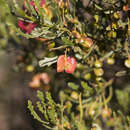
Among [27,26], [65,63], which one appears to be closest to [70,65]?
[65,63]

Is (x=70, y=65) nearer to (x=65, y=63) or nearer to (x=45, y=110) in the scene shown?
(x=65, y=63)

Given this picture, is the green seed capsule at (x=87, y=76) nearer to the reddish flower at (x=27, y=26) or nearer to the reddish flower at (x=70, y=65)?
the reddish flower at (x=70, y=65)

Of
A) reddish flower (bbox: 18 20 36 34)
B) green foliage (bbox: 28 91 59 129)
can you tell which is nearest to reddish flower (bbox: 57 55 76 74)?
green foliage (bbox: 28 91 59 129)

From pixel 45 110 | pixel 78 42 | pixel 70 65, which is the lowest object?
pixel 45 110

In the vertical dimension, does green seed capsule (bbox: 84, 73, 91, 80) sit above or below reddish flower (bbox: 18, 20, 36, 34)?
below

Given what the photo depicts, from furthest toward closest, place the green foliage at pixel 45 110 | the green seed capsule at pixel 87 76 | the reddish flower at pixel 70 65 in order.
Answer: the green seed capsule at pixel 87 76 → the reddish flower at pixel 70 65 → the green foliage at pixel 45 110

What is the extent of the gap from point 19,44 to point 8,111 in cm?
230

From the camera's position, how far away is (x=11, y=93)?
4.03m

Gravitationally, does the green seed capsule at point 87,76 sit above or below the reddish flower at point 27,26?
below

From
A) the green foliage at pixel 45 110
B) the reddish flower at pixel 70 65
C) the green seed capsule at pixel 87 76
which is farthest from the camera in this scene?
the green seed capsule at pixel 87 76

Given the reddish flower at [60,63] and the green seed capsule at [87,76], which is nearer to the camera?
the reddish flower at [60,63]

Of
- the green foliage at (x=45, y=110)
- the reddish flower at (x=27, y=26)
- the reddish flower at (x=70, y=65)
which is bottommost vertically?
the green foliage at (x=45, y=110)

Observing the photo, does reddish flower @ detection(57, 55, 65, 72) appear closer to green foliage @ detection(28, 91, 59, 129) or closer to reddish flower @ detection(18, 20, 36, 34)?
green foliage @ detection(28, 91, 59, 129)

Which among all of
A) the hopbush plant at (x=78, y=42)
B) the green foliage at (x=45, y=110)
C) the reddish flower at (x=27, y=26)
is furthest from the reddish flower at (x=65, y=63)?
the reddish flower at (x=27, y=26)
